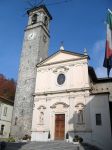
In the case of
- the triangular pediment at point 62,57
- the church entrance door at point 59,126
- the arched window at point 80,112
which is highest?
the triangular pediment at point 62,57

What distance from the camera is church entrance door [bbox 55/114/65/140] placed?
21188mm

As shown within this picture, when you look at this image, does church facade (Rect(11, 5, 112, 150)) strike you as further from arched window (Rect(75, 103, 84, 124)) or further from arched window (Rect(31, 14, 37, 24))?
arched window (Rect(31, 14, 37, 24))

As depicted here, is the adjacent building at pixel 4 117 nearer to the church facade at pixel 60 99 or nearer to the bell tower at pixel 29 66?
the bell tower at pixel 29 66

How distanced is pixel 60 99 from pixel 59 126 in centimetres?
312

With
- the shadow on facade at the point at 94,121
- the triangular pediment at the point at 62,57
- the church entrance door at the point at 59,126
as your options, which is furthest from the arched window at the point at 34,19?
the shadow on facade at the point at 94,121

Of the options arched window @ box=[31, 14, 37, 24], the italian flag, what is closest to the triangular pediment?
arched window @ box=[31, 14, 37, 24]

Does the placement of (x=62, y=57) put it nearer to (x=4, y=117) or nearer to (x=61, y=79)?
(x=61, y=79)

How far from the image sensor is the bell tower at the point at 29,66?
23.6m

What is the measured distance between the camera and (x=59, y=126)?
21.8 metres

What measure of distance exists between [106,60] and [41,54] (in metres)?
18.3

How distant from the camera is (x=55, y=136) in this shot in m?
21.3

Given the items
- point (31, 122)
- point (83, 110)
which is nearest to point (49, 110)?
point (31, 122)

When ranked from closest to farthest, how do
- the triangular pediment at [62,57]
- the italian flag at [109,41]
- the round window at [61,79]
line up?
1. the italian flag at [109,41]
2. the round window at [61,79]
3. the triangular pediment at [62,57]

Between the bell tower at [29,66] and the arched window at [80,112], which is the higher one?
the bell tower at [29,66]
